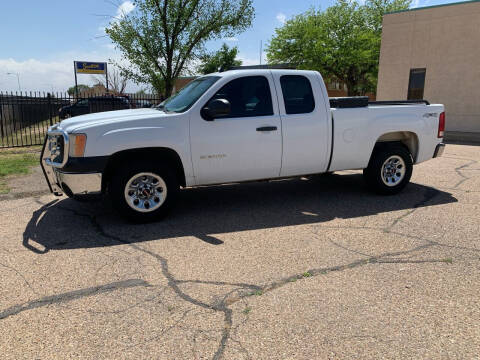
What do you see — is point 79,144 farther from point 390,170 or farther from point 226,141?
point 390,170

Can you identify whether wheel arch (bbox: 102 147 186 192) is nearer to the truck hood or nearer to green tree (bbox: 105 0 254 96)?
the truck hood

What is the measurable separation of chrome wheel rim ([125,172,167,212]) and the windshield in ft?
3.36

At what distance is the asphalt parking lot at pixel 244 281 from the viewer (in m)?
2.69

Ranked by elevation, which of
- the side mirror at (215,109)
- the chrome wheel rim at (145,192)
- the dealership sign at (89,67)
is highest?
the dealership sign at (89,67)

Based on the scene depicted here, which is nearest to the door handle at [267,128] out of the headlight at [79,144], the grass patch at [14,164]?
the headlight at [79,144]

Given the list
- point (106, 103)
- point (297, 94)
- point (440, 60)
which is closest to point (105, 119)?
point (297, 94)

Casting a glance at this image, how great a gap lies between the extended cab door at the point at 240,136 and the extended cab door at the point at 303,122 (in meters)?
0.14

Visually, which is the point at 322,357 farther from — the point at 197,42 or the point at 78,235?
the point at 197,42

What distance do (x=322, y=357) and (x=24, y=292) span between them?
253 cm

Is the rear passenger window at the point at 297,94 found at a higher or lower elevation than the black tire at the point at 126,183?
higher

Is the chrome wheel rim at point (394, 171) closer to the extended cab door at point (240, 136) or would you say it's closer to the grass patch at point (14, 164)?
the extended cab door at point (240, 136)

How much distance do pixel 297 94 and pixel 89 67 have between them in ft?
137

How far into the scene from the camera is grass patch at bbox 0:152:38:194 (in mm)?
7775

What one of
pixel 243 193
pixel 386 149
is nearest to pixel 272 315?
pixel 243 193
